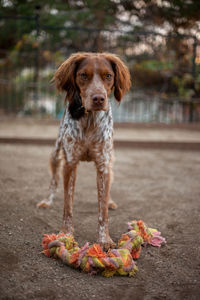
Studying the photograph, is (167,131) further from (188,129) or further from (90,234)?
(90,234)

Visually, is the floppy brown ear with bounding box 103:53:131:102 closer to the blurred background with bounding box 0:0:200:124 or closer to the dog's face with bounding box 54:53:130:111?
the dog's face with bounding box 54:53:130:111

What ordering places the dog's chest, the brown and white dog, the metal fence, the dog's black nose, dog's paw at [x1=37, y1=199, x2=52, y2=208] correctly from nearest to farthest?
1. the dog's black nose
2. the brown and white dog
3. the dog's chest
4. dog's paw at [x1=37, y1=199, x2=52, y2=208]
5. the metal fence

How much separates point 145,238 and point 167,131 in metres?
5.94

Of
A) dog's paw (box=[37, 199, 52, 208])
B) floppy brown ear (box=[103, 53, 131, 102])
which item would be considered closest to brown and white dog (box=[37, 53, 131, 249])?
floppy brown ear (box=[103, 53, 131, 102])

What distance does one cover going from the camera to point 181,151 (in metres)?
6.69

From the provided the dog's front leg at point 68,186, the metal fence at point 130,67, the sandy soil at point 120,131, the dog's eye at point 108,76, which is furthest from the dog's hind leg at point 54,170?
the metal fence at point 130,67

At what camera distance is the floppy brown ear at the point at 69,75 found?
269 cm

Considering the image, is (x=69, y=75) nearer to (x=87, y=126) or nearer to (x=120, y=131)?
(x=87, y=126)

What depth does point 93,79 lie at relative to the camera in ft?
8.35

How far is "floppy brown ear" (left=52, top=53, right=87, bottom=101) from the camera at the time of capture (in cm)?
269

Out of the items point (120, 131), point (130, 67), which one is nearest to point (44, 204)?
point (120, 131)

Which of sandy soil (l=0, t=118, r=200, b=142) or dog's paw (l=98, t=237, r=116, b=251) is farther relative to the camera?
sandy soil (l=0, t=118, r=200, b=142)

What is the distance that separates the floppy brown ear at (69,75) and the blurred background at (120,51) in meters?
6.04

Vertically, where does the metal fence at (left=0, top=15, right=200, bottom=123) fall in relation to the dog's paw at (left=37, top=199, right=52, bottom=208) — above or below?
above
